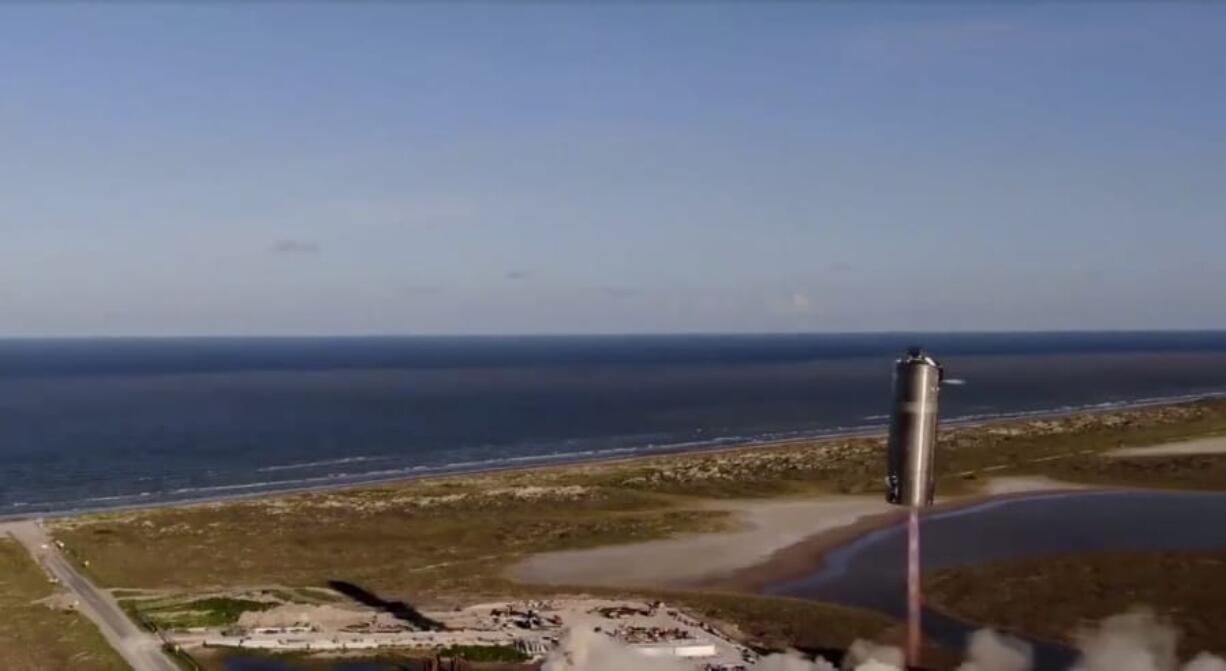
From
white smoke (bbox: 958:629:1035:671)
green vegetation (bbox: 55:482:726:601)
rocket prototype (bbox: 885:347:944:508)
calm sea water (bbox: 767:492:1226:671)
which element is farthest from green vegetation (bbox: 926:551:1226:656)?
green vegetation (bbox: 55:482:726:601)

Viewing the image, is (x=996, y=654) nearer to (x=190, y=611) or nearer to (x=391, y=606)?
(x=391, y=606)

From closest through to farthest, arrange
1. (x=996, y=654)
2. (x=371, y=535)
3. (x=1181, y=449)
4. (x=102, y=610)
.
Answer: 1. (x=996, y=654)
2. (x=102, y=610)
3. (x=371, y=535)
4. (x=1181, y=449)

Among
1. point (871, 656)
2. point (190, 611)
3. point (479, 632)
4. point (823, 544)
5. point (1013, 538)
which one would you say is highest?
point (871, 656)

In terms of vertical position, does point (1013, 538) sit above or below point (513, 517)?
above

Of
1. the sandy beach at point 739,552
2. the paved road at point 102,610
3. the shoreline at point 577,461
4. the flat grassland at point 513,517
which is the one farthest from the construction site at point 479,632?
the shoreline at point 577,461

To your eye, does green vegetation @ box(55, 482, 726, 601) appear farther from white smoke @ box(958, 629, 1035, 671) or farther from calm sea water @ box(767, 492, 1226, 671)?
white smoke @ box(958, 629, 1035, 671)

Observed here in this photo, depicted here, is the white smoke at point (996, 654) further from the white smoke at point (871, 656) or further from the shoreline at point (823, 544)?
the shoreline at point (823, 544)

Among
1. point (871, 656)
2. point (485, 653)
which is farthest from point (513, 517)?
point (871, 656)
